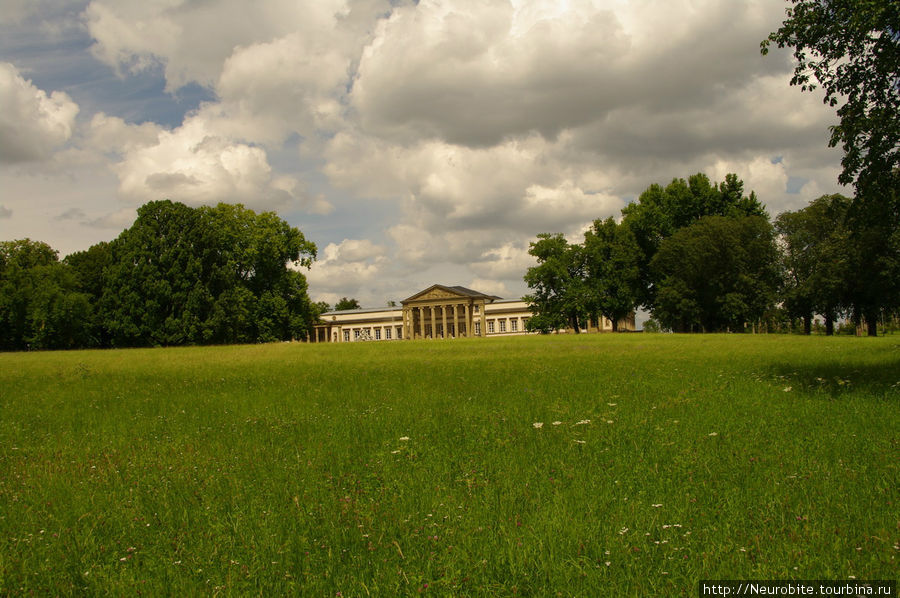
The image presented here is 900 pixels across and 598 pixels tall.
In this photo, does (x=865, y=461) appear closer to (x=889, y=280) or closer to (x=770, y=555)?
(x=770, y=555)

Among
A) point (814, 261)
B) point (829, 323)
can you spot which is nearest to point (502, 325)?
point (829, 323)

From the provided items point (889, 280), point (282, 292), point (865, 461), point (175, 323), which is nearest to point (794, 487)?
point (865, 461)

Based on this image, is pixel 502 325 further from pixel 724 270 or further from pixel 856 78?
pixel 856 78

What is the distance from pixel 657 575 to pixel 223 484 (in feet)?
16.4

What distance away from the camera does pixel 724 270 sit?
199 ft

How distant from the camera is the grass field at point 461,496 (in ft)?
15.5

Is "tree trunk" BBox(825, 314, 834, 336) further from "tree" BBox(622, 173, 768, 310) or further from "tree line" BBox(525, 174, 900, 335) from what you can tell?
"tree" BBox(622, 173, 768, 310)

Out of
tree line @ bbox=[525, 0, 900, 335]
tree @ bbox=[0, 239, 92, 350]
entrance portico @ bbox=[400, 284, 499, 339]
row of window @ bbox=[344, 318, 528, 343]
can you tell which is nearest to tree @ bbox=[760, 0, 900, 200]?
tree line @ bbox=[525, 0, 900, 335]

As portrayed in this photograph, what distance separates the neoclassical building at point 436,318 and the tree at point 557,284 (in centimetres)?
4148

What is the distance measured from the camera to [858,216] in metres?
14.6

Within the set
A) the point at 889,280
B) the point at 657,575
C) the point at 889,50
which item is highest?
the point at 889,50

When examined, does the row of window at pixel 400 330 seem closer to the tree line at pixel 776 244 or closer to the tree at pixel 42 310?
the tree line at pixel 776 244

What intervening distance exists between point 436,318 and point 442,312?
2.08 metres

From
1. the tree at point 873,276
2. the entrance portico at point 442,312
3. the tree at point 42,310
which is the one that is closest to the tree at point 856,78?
the tree at point 873,276
